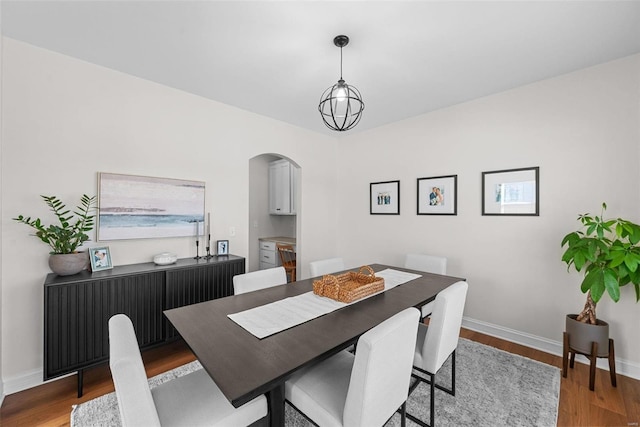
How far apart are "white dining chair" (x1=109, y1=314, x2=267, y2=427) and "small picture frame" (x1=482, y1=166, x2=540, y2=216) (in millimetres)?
2883

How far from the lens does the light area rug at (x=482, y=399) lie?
173 cm

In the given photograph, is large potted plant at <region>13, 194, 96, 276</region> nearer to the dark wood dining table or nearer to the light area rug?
the light area rug

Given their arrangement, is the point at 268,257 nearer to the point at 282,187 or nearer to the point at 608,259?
the point at 282,187

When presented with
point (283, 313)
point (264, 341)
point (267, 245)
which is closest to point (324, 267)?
point (283, 313)

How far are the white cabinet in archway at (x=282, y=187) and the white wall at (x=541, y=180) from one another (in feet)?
6.68

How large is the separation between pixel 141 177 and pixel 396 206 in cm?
303

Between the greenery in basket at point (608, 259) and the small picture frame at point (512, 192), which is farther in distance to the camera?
the small picture frame at point (512, 192)

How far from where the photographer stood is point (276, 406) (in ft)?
3.98

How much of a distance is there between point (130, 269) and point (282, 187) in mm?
3254

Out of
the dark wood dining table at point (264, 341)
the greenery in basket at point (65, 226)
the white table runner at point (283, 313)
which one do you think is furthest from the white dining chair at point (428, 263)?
the greenery in basket at point (65, 226)

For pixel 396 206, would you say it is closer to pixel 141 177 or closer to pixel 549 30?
pixel 549 30

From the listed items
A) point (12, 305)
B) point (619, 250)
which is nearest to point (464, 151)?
point (619, 250)

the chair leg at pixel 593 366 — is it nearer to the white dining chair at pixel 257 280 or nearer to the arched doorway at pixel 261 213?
the white dining chair at pixel 257 280

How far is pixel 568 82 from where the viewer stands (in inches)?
98.4
